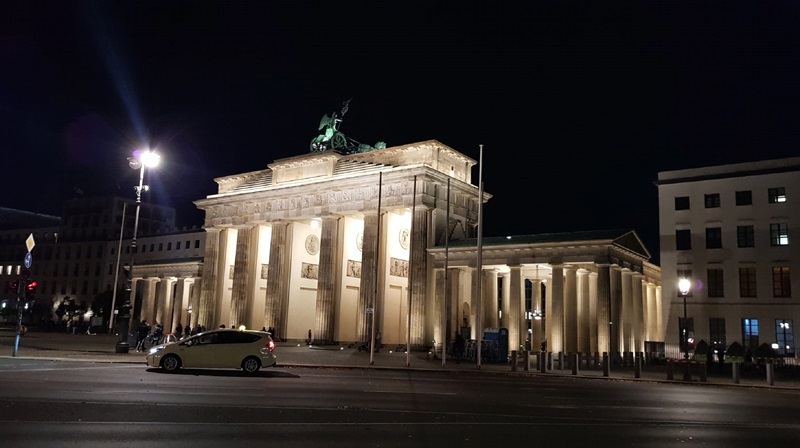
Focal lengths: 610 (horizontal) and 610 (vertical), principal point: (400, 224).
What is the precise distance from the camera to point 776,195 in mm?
44375

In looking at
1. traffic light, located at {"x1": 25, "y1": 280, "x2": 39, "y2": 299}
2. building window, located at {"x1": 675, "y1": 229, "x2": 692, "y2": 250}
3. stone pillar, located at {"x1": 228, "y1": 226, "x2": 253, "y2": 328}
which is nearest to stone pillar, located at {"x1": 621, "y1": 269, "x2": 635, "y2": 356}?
building window, located at {"x1": 675, "y1": 229, "x2": 692, "y2": 250}

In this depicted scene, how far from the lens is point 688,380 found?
26719mm

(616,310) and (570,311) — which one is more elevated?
(616,310)

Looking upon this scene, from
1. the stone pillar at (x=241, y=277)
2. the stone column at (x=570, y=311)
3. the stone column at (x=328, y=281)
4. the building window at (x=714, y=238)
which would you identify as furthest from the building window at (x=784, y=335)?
the stone pillar at (x=241, y=277)

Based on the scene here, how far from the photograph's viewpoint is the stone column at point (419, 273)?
46969 millimetres

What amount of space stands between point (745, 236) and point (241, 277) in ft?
144

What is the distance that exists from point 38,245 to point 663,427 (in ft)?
395

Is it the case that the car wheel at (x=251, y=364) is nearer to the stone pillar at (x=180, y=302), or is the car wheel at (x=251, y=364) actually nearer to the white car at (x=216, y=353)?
the white car at (x=216, y=353)

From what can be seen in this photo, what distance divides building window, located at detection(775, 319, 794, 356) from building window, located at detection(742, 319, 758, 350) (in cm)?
129

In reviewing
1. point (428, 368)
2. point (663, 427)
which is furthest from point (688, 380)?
point (663, 427)

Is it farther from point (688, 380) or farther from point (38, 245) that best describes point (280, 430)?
point (38, 245)

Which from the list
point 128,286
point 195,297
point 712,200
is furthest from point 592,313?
point 195,297

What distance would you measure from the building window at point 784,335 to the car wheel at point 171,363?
39328 mm

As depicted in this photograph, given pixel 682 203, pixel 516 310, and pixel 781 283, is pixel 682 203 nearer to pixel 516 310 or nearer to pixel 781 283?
pixel 781 283
